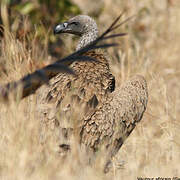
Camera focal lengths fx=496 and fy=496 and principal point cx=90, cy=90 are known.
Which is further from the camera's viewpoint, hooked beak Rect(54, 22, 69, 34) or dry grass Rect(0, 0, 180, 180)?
hooked beak Rect(54, 22, 69, 34)

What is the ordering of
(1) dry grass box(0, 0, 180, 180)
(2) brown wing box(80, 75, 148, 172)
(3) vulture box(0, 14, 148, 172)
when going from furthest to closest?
(2) brown wing box(80, 75, 148, 172) < (3) vulture box(0, 14, 148, 172) < (1) dry grass box(0, 0, 180, 180)

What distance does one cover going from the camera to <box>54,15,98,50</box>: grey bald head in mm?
5977

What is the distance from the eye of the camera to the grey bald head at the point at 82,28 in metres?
5.98

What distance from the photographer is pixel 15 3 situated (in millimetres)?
8023

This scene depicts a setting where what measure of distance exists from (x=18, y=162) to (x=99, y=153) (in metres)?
0.82

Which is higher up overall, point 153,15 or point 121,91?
point 153,15

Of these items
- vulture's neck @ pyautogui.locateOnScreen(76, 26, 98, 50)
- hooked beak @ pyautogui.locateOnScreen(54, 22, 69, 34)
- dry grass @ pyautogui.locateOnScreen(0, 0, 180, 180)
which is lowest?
dry grass @ pyautogui.locateOnScreen(0, 0, 180, 180)

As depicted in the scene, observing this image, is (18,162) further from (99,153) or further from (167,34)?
(167,34)

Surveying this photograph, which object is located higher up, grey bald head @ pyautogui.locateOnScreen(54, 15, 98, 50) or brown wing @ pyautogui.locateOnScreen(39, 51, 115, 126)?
grey bald head @ pyautogui.locateOnScreen(54, 15, 98, 50)

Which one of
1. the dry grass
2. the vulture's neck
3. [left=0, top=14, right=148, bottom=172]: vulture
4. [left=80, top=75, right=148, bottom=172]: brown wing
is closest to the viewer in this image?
the dry grass

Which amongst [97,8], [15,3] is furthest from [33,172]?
[97,8]

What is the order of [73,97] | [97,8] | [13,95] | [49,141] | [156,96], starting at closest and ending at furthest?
[13,95] → [49,141] → [73,97] → [156,96] → [97,8]

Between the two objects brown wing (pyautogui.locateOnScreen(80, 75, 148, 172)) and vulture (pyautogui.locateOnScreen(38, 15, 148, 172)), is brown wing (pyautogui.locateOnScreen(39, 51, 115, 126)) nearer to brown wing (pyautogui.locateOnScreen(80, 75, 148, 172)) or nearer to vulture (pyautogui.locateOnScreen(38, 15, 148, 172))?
vulture (pyautogui.locateOnScreen(38, 15, 148, 172))

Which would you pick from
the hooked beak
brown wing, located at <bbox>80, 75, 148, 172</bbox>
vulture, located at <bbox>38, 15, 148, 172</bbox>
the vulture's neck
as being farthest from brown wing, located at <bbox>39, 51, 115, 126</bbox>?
the hooked beak
